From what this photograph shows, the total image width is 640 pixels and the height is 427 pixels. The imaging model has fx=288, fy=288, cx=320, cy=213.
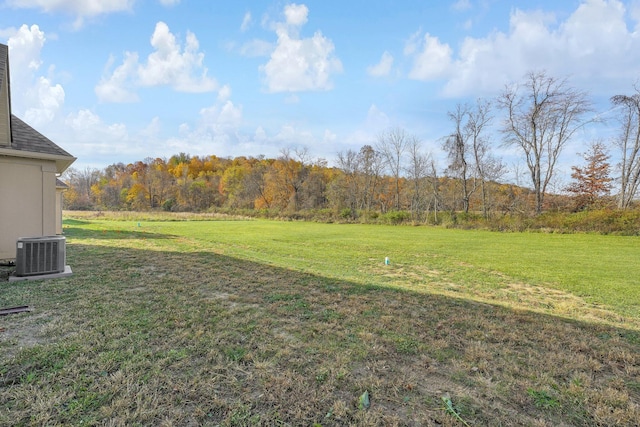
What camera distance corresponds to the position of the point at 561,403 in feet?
6.40

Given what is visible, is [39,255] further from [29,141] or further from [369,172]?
[369,172]

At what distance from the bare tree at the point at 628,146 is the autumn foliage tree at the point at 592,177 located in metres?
2.03

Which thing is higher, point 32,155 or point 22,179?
point 32,155

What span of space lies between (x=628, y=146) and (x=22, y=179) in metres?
29.2

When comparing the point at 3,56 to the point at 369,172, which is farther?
the point at 369,172

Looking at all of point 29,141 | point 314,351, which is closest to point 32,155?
point 29,141

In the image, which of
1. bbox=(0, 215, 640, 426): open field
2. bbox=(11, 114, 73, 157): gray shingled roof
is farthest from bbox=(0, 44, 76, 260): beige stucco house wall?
bbox=(0, 215, 640, 426): open field

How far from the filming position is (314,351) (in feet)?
8.70

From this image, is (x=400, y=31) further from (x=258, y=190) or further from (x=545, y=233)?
(x=258, y=190)

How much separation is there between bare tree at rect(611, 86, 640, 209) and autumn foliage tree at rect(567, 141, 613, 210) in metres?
2.03

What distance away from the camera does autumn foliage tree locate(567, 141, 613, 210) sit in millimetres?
20453

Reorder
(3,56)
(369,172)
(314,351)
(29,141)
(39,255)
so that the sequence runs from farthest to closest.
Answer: (369,172), (29,141), (3,56), (39,255), (314,351)

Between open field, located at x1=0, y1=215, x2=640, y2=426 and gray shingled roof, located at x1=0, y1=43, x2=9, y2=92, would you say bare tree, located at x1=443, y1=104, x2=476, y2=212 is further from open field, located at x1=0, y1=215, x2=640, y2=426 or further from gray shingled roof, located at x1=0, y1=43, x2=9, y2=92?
gray shingled roof, located at x1=0, y1=43, x2=9, y2=92

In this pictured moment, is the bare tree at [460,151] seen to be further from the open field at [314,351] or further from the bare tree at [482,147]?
the open field at [314,351]
